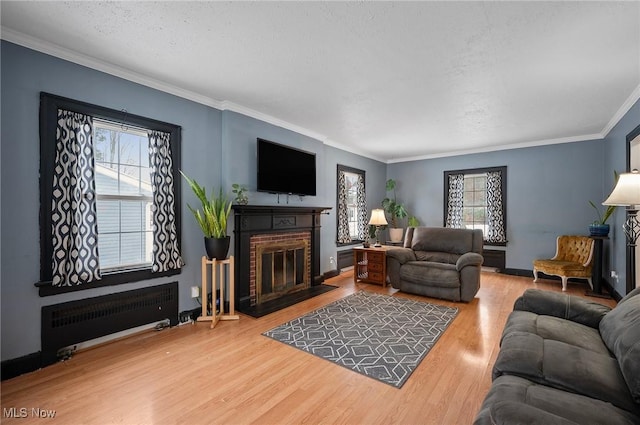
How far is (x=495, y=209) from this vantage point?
6172 mm

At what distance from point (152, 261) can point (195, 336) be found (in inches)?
37.0

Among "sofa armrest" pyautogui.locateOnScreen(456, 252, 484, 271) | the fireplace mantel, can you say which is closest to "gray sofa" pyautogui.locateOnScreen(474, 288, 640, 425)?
"sofa armrest" pyautogui.locateOnScreen(456, 252, 484, 271)

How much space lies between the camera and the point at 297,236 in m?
4.83

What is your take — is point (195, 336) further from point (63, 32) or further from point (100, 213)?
point (63, 32)

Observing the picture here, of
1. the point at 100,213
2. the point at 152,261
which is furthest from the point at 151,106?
the point at 152,261

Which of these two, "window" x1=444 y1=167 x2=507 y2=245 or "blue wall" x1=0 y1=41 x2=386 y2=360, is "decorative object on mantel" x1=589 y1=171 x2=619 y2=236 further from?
"blue wall" x1=0 y1=41 x2=386 y2=360

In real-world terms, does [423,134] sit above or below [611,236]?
above

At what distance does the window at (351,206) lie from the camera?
6164 mm

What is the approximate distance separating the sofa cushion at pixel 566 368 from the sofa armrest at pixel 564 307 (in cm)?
62

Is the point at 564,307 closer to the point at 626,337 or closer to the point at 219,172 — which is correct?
the point at 626,337

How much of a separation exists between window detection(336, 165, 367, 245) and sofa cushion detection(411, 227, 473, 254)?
150 cm

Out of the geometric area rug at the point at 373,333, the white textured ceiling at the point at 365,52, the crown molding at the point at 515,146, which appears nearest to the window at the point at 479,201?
the crown molding at the point at 515,146

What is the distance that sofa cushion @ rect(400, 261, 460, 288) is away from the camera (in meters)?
4.21

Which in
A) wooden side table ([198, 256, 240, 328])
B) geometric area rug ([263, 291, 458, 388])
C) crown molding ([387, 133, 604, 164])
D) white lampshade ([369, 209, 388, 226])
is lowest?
geometric area rug ([263, 291, 458, 388])
